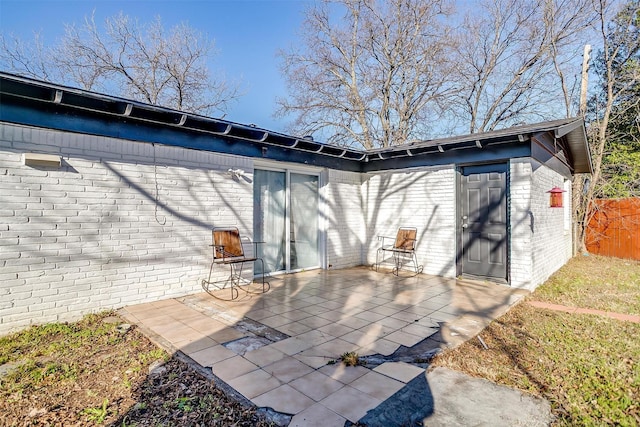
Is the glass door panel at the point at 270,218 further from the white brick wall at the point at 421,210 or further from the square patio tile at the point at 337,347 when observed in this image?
the square patio tile at the point at 337,347

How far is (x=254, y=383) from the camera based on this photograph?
242 cm

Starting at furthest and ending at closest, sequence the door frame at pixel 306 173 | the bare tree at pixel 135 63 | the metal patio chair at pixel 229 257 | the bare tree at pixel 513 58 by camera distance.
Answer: the bare tree at pixel 513 58
the bare tree at pixel 135 63
the door frame at pixel 306 173
the metal patio chair at pixel 229 257

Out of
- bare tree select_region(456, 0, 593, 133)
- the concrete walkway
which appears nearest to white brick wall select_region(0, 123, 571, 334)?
the concrete walkway

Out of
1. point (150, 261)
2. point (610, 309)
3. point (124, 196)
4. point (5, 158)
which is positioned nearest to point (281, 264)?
point (150, 261)

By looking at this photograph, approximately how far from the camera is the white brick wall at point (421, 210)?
6281mm

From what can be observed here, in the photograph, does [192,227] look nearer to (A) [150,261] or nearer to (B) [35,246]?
(A) [150,261]

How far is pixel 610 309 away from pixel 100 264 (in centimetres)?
652

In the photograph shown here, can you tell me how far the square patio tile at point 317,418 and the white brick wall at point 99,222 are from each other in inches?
128

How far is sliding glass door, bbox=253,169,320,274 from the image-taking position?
19.9ft

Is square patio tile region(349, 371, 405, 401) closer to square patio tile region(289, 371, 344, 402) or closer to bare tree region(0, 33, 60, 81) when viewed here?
square patio tile region(289, 371, 344, 402)

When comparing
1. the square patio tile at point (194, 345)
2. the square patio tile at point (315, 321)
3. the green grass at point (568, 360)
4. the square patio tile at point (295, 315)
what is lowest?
the green grass at point (568, 360)

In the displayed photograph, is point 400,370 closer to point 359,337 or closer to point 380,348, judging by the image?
point 380,348

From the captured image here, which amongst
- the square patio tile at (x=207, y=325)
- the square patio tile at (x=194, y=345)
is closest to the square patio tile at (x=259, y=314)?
the square patio tile at (x=207, y=325)

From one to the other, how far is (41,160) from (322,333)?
352 centimetres
